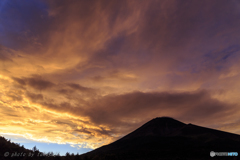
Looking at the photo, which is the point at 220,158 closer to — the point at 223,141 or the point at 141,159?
the point at 141,159

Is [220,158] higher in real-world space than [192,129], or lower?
lower

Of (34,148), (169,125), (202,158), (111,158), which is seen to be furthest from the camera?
(169,125)

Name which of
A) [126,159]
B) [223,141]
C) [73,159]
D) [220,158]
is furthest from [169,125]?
[73,159]

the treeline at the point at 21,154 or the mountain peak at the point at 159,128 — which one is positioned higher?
the mountain peak at the point at 159,128

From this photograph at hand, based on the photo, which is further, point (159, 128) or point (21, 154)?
point (159, 128)

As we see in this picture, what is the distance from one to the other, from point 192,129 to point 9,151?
3829 inches

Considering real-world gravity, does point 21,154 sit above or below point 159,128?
below

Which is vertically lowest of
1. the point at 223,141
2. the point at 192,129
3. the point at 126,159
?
the point at 126,159

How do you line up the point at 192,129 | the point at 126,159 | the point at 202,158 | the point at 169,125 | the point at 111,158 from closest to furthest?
the point at 111,158 → the point at 126,159 → the point at 202,158 → the point at 192,129 → the point at 169,125

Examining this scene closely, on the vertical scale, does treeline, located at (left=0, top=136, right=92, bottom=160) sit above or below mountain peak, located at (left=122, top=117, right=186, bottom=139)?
below

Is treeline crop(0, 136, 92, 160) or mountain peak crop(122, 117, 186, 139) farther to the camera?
mountain peak crop(122, 117, 186, 139)

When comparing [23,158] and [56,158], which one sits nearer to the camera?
[23,158]

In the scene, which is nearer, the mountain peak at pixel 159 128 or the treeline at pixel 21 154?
the treeline at pixel 21 154

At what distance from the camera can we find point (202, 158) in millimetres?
40938
